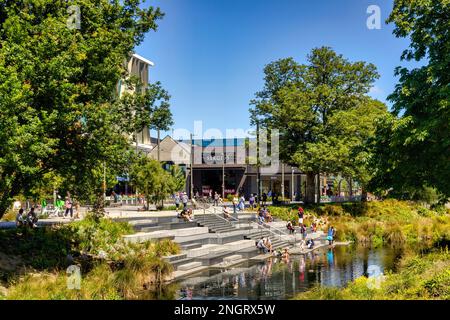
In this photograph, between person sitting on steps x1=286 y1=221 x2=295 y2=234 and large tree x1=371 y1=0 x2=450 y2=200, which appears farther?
person sitting on steps x1=286 y1=221 x2=295 y2=234

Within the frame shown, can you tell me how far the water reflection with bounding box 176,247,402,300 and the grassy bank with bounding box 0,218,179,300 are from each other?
1.91 m

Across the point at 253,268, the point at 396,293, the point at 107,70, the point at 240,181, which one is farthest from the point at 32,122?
the point at 240,181

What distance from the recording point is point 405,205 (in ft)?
176

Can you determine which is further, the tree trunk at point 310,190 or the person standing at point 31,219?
the tree trunk at point 310,190

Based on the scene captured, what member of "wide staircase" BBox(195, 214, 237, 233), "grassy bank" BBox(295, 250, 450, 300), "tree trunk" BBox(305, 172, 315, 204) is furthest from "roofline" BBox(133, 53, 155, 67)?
"grassy bank" BBox(295, 250, 450, 300)

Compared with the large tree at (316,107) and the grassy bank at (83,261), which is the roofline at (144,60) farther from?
the grassy bank at (83,261)

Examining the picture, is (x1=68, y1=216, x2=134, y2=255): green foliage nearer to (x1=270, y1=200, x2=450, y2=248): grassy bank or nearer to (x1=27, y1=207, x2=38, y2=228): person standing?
(x1=27, y1=207, x2=38, y2=228): person standing

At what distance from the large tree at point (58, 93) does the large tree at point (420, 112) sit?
12978 millimetres

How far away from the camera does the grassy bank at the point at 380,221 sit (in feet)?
127

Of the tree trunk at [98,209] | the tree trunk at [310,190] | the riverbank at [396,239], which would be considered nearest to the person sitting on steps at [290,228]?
the riverbank at [396,239]

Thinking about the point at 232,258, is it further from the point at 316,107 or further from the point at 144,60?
the point at 144,60

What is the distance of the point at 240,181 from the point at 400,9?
49.8 m

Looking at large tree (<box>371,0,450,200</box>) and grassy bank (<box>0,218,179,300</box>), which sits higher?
large tree (<box>371,0,450,200</box>)

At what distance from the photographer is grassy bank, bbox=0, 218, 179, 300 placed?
612 inches
